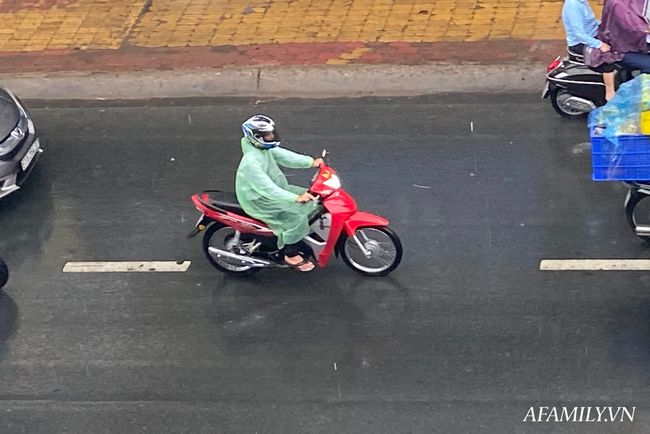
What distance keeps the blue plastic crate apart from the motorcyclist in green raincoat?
213cm

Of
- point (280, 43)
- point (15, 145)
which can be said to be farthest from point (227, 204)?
point (280, 43)

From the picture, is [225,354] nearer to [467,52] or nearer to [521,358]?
[521,358]

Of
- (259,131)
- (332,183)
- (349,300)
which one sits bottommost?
(349,300)

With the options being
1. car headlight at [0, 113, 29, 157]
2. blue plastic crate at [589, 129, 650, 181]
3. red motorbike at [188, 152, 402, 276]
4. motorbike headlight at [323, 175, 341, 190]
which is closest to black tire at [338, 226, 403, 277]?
red motorbike at [188, 152, 402, 276]

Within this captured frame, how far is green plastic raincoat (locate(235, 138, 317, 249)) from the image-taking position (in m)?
6.61

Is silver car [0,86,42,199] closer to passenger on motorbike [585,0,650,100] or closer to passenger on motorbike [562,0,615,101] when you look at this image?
passenger on motorbike [562,0,615,101]

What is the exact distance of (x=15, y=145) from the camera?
866 cm

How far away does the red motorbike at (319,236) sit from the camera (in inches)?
268

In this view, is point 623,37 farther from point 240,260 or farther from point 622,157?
point 240,260

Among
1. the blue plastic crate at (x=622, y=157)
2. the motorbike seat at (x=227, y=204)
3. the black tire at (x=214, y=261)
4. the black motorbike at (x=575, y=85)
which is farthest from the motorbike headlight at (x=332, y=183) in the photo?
the black motorbike at (x=575, y=85)

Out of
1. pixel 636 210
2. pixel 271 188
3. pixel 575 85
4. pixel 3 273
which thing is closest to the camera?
pixel 271 188

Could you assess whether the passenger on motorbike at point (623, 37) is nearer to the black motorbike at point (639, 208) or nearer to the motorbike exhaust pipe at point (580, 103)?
the motorbike exhaust pipe at point (580, 103)

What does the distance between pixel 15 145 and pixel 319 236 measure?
142 inches

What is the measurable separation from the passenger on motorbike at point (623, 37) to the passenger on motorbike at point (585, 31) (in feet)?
0.15
